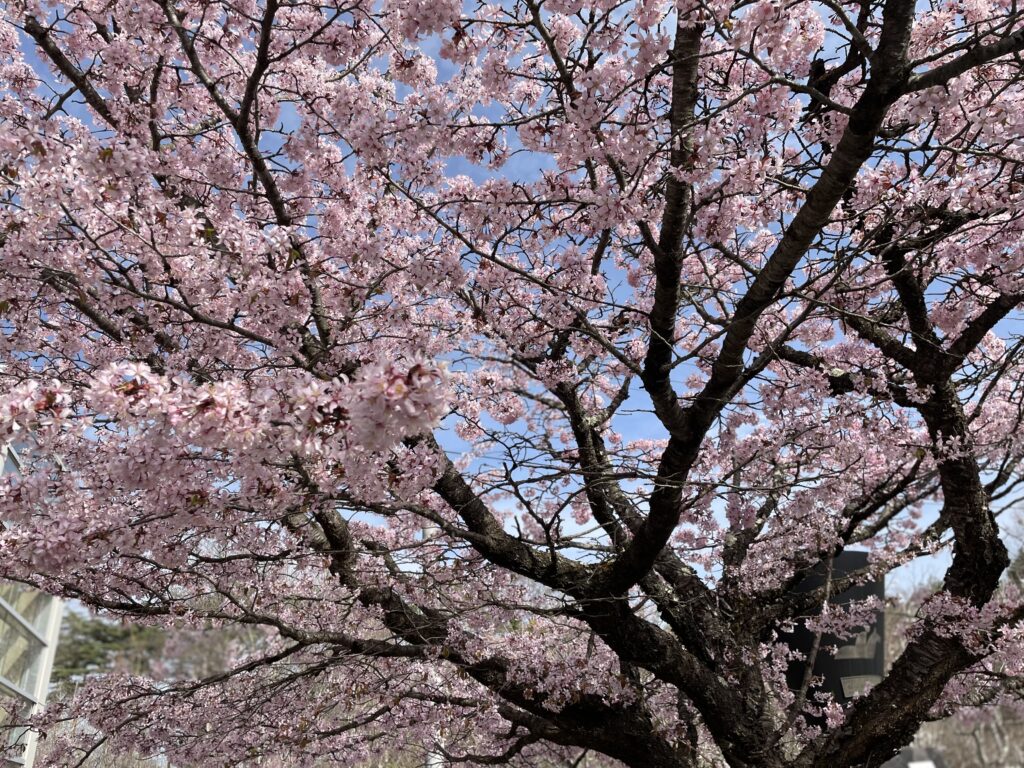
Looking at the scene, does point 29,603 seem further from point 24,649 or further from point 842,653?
point 842,653

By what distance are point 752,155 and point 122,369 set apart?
285cm

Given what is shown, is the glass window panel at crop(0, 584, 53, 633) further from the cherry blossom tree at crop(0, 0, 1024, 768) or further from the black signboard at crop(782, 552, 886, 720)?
the black signboard at crop(782, 552, 886, 720)

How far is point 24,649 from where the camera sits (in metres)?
7.71

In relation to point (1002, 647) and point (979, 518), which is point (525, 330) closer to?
point (979, 518)

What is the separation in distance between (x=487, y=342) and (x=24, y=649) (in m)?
6.29

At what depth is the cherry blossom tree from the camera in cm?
274

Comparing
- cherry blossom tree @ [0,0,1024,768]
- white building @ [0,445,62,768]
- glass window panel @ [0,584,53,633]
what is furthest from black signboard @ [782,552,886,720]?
glass window panel @ [0,584,53,633]

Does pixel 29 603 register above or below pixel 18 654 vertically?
above

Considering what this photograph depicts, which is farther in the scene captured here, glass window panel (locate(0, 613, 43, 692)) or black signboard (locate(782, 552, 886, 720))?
glass window panel (locate(0, 613, 43, 692))

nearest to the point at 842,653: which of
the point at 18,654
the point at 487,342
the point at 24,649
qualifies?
the point at 487,342

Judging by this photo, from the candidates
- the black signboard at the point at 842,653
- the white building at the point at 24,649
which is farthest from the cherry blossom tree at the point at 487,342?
the white building at the point at 24,649

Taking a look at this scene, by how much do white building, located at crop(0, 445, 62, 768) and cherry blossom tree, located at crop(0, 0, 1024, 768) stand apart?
241 cm

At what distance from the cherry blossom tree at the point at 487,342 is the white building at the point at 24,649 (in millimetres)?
2407

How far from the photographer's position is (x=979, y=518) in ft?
15.6
